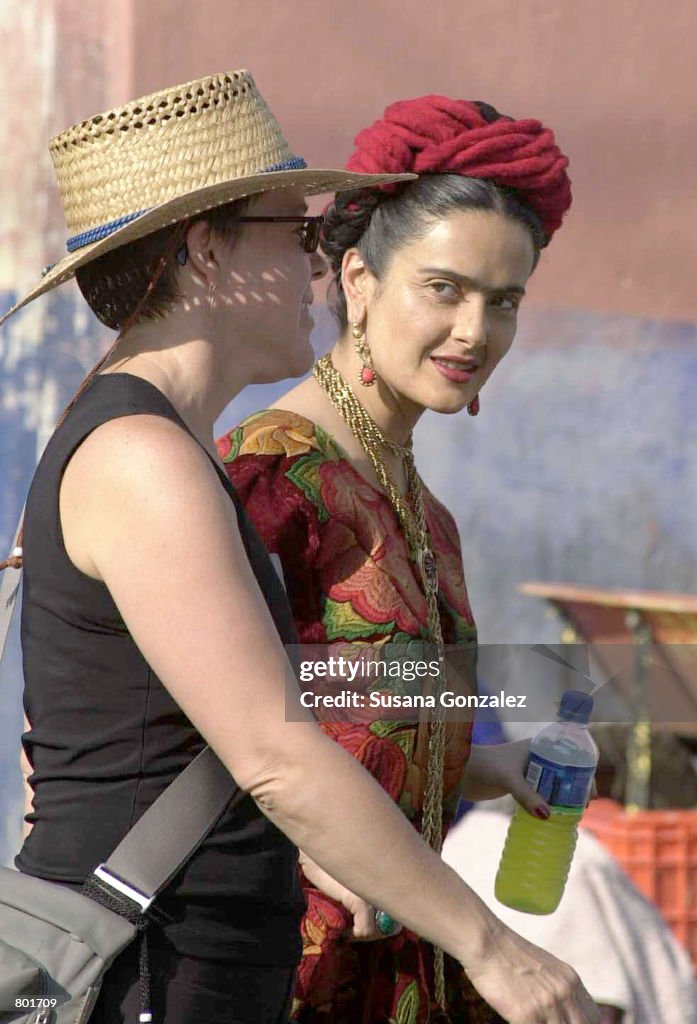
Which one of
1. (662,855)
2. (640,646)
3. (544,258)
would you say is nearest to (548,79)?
(544,258)

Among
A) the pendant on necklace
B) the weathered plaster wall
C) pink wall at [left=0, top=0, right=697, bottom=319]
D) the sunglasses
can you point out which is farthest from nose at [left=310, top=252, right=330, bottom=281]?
pink wall at [left=0, top=0, right=697, bottom=319]

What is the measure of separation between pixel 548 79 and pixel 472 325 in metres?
1.58

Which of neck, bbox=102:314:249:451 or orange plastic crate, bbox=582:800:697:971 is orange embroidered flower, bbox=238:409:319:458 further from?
orange plastic crate, bbox=582:800:697:971

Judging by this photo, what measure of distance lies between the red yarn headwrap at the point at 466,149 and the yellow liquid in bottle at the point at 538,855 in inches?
36.6

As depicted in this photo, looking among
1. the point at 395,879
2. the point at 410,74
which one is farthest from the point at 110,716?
the point at 410,74

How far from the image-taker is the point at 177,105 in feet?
A: 5.32

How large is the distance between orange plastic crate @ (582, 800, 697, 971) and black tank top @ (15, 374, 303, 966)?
7.07ft

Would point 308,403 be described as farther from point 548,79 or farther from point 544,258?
point 548,79

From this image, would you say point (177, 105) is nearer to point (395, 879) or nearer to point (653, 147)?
point (395, 879)

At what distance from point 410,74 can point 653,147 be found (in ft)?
Answer: 2.07

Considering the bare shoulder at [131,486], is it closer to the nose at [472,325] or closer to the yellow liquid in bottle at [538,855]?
the nose at [472,325]

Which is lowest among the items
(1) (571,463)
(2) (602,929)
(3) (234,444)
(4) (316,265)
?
(2) (602,929)

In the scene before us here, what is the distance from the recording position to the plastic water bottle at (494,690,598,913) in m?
2.12

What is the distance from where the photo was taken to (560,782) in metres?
2.11
